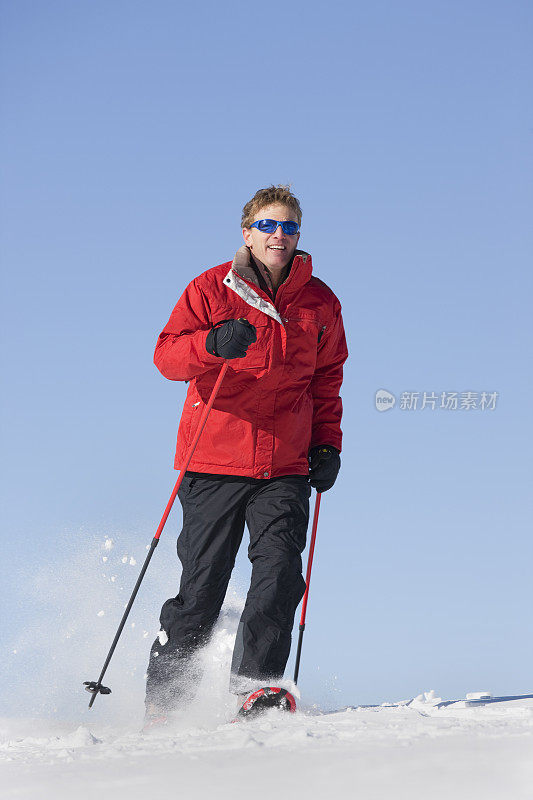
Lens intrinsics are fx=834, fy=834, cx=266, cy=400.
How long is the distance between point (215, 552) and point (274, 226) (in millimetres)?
1860

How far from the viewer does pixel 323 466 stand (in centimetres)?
490

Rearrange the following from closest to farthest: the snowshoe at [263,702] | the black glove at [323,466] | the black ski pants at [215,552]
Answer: the snowshoe at [263,702], the black ski pants at [215,552], the black glove at [323,466]

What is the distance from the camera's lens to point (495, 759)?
2.64 meters

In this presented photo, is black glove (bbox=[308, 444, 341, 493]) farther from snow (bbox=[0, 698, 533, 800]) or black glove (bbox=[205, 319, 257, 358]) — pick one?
snow (bbox=[0, 698, 533, 800])

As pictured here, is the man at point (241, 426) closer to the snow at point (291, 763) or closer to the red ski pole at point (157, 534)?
the red ski pole at point (157, 534)

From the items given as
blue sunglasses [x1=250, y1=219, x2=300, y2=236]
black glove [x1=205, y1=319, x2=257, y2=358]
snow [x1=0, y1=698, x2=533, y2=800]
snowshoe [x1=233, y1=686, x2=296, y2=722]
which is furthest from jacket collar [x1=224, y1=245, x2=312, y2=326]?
snow [x1=0, y1=698, x2=533, y2=800]

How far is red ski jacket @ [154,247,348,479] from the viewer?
4.54 m

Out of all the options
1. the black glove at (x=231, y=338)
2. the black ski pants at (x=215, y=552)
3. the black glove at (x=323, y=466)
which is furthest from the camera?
the black glove at (x=323, y=466)

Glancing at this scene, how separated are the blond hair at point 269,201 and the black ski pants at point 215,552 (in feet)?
5.04

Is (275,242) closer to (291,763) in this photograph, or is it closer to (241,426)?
(241,426)

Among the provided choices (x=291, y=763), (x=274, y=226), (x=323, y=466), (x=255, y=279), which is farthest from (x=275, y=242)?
(x=291, y=763)

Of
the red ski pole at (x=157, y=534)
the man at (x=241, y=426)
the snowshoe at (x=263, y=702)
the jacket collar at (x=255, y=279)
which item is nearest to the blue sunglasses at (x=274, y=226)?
the man at (x=241, y=426)

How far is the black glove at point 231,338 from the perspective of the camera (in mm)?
4219

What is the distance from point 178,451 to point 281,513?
780mm
